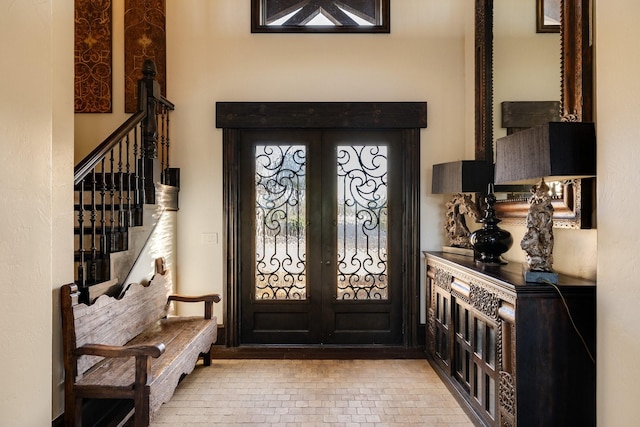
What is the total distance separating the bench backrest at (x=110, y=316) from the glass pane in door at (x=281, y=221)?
1.00m

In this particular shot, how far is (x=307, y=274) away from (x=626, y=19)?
10.4ft

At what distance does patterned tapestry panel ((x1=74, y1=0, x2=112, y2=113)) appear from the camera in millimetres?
4199

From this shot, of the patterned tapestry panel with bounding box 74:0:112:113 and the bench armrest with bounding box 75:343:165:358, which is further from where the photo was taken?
the patterned tapestry panel with bounding box 74:0:112:113

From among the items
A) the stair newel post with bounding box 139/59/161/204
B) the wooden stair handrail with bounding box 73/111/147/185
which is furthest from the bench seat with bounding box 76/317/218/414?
the wooden stair handrail with bounding box 73/111/147/185

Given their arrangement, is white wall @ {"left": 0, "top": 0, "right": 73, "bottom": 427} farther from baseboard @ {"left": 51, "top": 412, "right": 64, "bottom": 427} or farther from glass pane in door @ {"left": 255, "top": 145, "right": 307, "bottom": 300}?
glass pane in door @ {"left": 255, "top": 145, "right": 307, "bottom": 300}

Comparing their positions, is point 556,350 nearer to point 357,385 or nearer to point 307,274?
point 357,385

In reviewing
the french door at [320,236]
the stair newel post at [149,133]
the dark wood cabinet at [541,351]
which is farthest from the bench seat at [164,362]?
the dark wood cabinet at [541,351]

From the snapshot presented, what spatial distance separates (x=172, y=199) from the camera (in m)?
3.99

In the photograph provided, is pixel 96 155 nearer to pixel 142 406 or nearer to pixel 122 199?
pixel 122 199

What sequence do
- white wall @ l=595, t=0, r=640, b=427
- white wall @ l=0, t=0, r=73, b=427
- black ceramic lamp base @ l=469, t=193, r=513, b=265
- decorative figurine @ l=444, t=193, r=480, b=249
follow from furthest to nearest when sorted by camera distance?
decorative figurine @ l=444, t=193, r=480, b=249, black ceramic lamp base @ l=469, t=193, r=513, b=265, white wall @ l=0, t=0, r=73, b=427, white wall @ l=595, t=0, r=640, b=427

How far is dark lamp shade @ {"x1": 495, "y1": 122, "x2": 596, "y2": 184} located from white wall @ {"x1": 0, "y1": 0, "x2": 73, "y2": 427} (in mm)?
2506

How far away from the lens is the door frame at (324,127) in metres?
4.16

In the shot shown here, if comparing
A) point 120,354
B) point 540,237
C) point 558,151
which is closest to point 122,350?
point 120,354

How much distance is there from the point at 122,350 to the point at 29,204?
0.95 m
